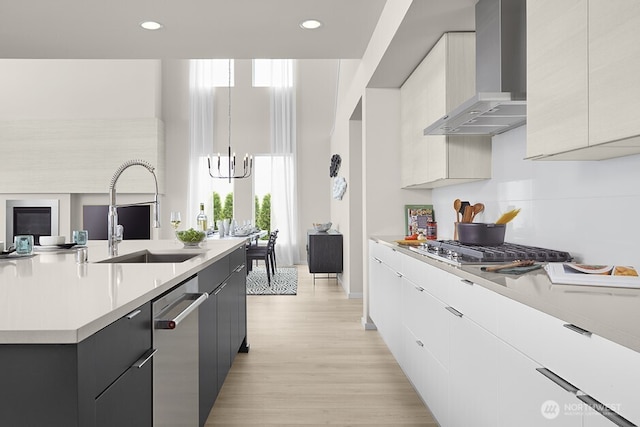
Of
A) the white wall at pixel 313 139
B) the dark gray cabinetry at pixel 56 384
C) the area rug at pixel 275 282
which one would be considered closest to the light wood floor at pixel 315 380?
the area rug at pixel 275 282

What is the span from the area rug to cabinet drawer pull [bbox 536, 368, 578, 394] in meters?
4.97

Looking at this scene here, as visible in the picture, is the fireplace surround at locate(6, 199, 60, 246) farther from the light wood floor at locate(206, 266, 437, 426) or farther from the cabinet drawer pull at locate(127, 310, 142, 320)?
the cabinet drawer pull at locate(127, 310, 142, 320)

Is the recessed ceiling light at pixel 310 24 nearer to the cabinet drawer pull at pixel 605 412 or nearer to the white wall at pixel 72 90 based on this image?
the cabinet drawer pull at pixel 605 412

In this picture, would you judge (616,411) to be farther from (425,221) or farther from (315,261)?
(315,261)

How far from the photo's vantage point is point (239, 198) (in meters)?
9.03

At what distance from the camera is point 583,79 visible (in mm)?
1461

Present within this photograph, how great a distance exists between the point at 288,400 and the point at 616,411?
2097 mm

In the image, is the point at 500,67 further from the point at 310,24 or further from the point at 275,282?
the point at 275,282

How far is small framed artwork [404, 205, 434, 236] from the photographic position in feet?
13.5

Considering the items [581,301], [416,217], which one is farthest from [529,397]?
[416,217]

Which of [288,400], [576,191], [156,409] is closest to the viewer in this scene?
[156,409]

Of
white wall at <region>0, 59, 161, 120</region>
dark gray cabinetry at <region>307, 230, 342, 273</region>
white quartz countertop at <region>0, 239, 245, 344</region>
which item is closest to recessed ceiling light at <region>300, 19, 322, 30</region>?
white quartz countertop at <region>0, 239, 245, 344</region>

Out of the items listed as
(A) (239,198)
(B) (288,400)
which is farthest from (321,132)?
(B) (288,400)

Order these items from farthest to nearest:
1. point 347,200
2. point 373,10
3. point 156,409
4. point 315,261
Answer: point 315,261 → point 347,200 → point 373,10 → point 156,409
